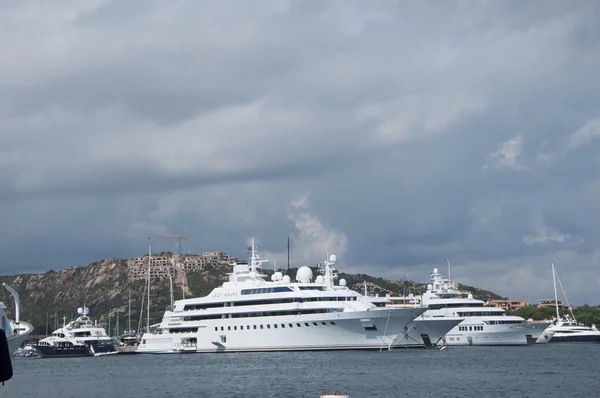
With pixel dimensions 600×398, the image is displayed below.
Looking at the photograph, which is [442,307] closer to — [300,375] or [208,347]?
[208,347]

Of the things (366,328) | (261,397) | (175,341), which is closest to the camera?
(261,397)

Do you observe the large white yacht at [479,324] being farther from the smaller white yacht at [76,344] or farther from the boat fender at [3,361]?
the boat fender at [3,361]

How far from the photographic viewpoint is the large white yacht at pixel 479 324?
13025cm

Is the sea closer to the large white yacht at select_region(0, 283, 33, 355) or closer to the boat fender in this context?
the large white yacht at select_region(0, 283, 33, 355)

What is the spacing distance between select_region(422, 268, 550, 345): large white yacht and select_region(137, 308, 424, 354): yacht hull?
32132 millimetres

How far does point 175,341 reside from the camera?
118m

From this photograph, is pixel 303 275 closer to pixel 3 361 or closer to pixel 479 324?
pixel 479 324

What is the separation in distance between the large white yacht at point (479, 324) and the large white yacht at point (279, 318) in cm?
2644

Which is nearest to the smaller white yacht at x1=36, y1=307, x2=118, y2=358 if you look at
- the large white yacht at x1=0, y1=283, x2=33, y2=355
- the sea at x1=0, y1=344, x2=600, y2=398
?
the sea at x1=0, y1=344, x2=600, y2=398

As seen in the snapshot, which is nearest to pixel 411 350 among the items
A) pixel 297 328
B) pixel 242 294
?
pixel 297 328

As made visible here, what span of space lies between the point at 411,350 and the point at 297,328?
591 inches

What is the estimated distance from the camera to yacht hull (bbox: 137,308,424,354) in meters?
97.9

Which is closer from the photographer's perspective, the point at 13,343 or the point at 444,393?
the point at 444,393

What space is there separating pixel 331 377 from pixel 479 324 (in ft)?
233
